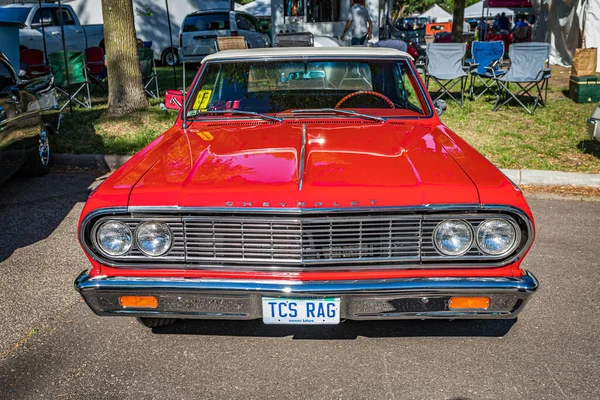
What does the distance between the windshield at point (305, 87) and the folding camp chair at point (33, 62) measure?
25.0ft

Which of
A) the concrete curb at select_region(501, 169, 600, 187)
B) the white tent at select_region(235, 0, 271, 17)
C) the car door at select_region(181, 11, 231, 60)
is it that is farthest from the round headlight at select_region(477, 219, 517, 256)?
the white tent at select_region(235, 0, 271, 17)

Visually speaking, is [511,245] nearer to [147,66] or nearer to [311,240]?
[311,240]

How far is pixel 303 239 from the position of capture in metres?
2.73

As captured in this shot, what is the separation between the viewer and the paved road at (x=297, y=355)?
288 cm

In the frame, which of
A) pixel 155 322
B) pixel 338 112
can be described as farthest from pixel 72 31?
pixel 155 322

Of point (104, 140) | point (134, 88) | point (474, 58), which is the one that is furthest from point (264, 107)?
point (474, 58)

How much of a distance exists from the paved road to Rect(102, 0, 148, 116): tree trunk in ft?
17.0

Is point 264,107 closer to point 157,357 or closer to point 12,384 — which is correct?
point 157,357

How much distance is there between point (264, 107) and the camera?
403 cm

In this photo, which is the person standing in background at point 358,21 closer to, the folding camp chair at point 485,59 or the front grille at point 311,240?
the folding camp chair at point 485,59

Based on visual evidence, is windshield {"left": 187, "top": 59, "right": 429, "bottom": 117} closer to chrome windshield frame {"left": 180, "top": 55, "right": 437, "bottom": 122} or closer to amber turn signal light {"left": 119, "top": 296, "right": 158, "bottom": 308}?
chrome windshield frame {"left": 180, "top": 55, "right": 437, "bottom": 122}

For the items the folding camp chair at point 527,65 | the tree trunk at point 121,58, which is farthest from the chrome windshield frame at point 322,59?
the folding camp chair at point 527,65

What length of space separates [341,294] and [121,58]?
23.0 ft

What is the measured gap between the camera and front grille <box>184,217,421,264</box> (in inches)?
107
